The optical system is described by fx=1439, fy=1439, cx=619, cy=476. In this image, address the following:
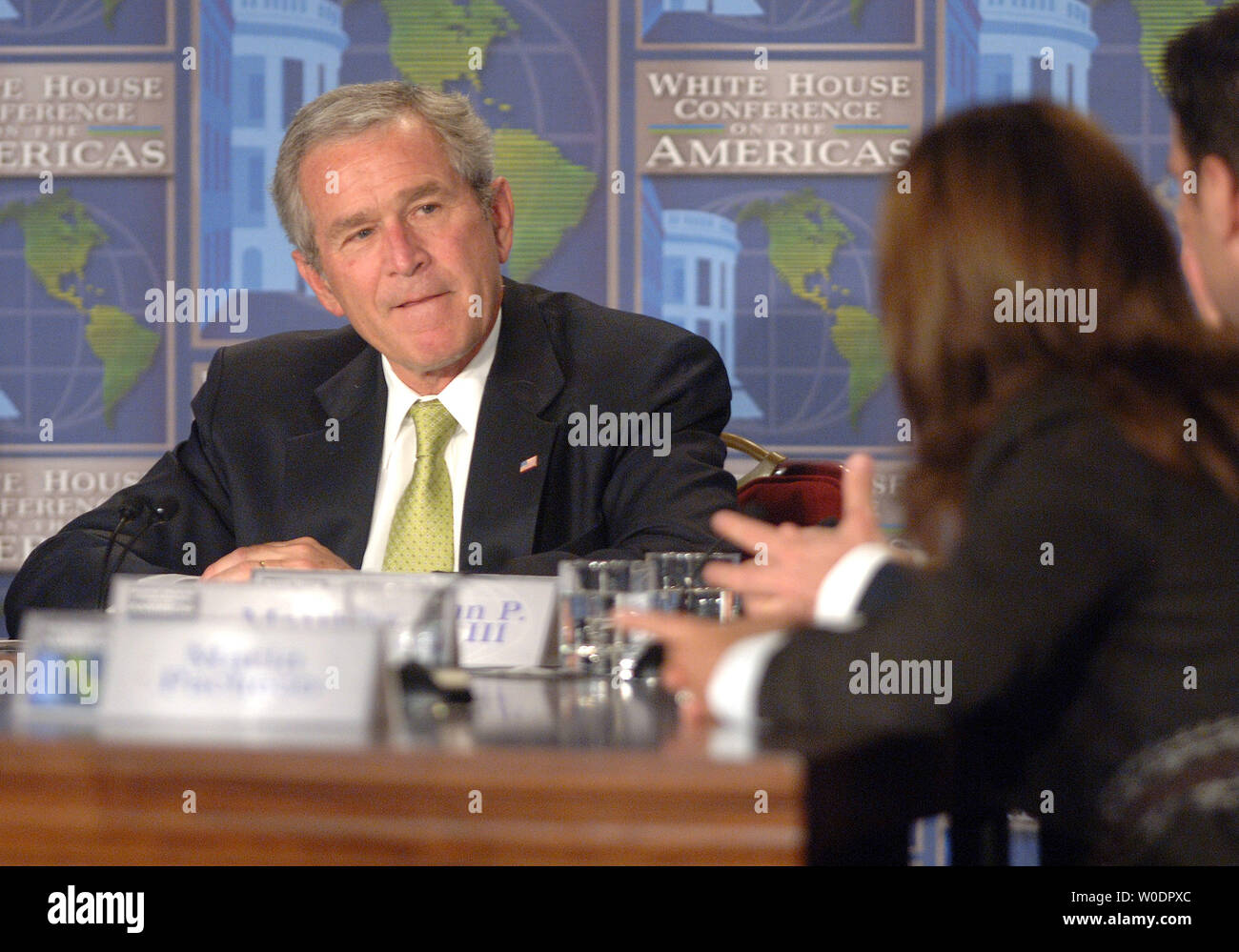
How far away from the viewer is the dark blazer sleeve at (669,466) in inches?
83.7

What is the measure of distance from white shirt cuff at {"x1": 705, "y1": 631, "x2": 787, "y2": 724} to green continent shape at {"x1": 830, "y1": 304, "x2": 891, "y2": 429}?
289 centimetres

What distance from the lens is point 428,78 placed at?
3.93m

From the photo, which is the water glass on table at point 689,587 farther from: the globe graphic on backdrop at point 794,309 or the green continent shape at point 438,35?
the green continent shape at point 438,35

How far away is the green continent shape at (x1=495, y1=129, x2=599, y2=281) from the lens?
3.89 metres

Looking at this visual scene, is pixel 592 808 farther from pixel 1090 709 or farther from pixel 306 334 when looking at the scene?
pixel 306 334

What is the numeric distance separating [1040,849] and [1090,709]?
0.18m

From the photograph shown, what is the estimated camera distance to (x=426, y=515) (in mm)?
2180

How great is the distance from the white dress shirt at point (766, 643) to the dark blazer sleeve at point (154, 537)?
118 centimetres

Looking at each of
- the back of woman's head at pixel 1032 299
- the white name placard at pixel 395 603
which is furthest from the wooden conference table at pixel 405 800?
the back of woman's head at pixel 1032 299

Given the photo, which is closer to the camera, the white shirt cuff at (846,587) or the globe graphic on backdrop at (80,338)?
the white shirt cuff at (846,587)

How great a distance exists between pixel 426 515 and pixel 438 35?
2161mm
